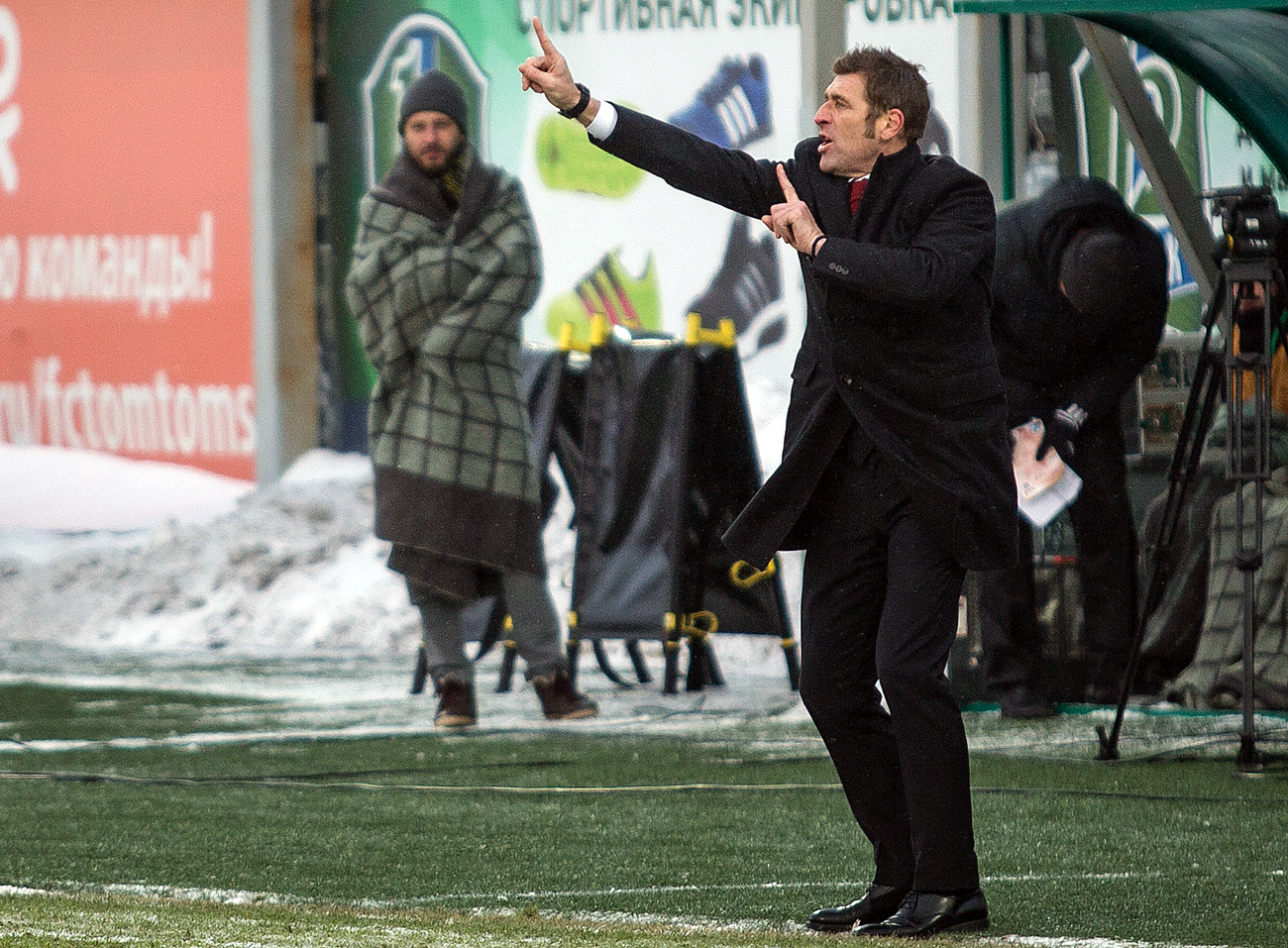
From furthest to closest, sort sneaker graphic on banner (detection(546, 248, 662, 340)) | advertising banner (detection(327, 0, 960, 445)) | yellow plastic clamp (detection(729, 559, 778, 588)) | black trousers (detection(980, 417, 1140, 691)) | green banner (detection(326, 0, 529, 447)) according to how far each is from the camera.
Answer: green banner (detection(326, 0, 529, 447)) → sneaker graphic on banner (detection(546, 248, 662, 340)) → advertising banner (detection(327, 0, 960, 445)) → yellow plastic clamp (detection(729, 559, 778, 588)) → black trousers (detection(980, 417, 1140, 691))

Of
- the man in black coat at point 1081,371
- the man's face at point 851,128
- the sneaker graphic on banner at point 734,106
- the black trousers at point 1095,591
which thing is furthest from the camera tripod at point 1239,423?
the sneaker graphic on banner at point 734,106

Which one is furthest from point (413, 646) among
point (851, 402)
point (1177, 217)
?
point (851, 402)

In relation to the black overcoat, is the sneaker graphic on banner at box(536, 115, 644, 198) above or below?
above

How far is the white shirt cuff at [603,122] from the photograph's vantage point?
4.80m

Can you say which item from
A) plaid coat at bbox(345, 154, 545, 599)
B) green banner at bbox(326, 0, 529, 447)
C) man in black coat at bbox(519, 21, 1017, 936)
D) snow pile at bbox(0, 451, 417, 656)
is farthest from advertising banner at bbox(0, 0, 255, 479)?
man in black coat at bbox(519, 21, 1017, 936)

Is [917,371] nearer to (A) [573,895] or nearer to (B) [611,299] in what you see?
(A) [573,895]

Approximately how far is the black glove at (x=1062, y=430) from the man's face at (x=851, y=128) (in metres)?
3.72

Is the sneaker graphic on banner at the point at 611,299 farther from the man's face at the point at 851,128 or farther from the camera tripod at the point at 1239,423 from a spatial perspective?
the man's face at the point at 851,128

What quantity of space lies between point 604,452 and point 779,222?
5295 millimetres

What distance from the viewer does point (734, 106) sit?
46.2 ft

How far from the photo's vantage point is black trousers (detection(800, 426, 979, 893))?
4.57 metres

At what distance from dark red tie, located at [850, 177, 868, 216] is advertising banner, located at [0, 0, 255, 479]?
433 inches

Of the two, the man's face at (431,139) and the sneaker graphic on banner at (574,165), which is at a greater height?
the sneaker graphic on banner at (574,165)

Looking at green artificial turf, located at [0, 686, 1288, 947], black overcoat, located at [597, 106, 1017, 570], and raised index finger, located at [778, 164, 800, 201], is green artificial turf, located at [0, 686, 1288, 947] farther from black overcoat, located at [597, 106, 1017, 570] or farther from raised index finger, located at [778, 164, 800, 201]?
raised index finger, located at [778, 164, 800, 201]
